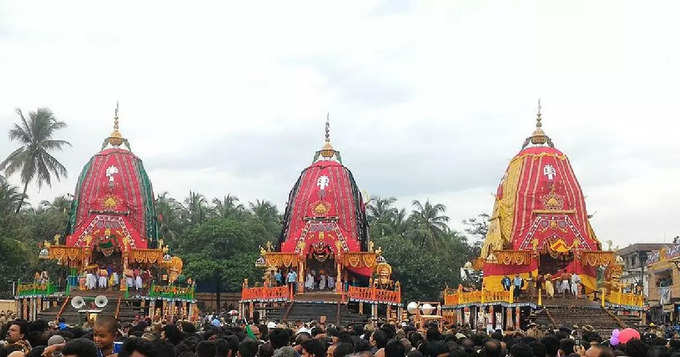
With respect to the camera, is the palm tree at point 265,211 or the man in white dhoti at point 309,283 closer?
the man in white dhoti at point 309,283

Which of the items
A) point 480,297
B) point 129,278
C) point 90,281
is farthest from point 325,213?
point 90,281

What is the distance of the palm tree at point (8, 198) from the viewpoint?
5046 cm

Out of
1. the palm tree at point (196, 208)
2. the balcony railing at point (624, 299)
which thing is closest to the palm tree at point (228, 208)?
the palm tree at point (196, 208)

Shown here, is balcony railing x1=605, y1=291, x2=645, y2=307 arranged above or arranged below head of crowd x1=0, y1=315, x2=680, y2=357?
below

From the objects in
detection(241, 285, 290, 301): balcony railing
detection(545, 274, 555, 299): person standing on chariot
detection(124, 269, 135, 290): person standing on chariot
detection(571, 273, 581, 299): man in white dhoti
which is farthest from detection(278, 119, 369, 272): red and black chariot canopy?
Answer: detection(571, 273, 581, 299): man in white dhoti

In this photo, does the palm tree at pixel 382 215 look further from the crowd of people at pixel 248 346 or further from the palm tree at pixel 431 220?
the crowd of people at pixel 248 346

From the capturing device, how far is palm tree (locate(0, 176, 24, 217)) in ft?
166

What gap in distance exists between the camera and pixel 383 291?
134 feet

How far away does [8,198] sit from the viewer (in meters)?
53.7

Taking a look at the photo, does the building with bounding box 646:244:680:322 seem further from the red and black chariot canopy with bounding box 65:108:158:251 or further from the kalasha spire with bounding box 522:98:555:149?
the red and black chariot canopy with bounding box 65:108:158:251

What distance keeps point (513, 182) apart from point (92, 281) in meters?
20.5

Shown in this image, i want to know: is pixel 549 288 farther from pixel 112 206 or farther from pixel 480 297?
pixel 112 206

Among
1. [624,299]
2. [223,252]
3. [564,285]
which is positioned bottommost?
[624,299]

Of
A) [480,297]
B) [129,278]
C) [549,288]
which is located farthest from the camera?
[129,278]
